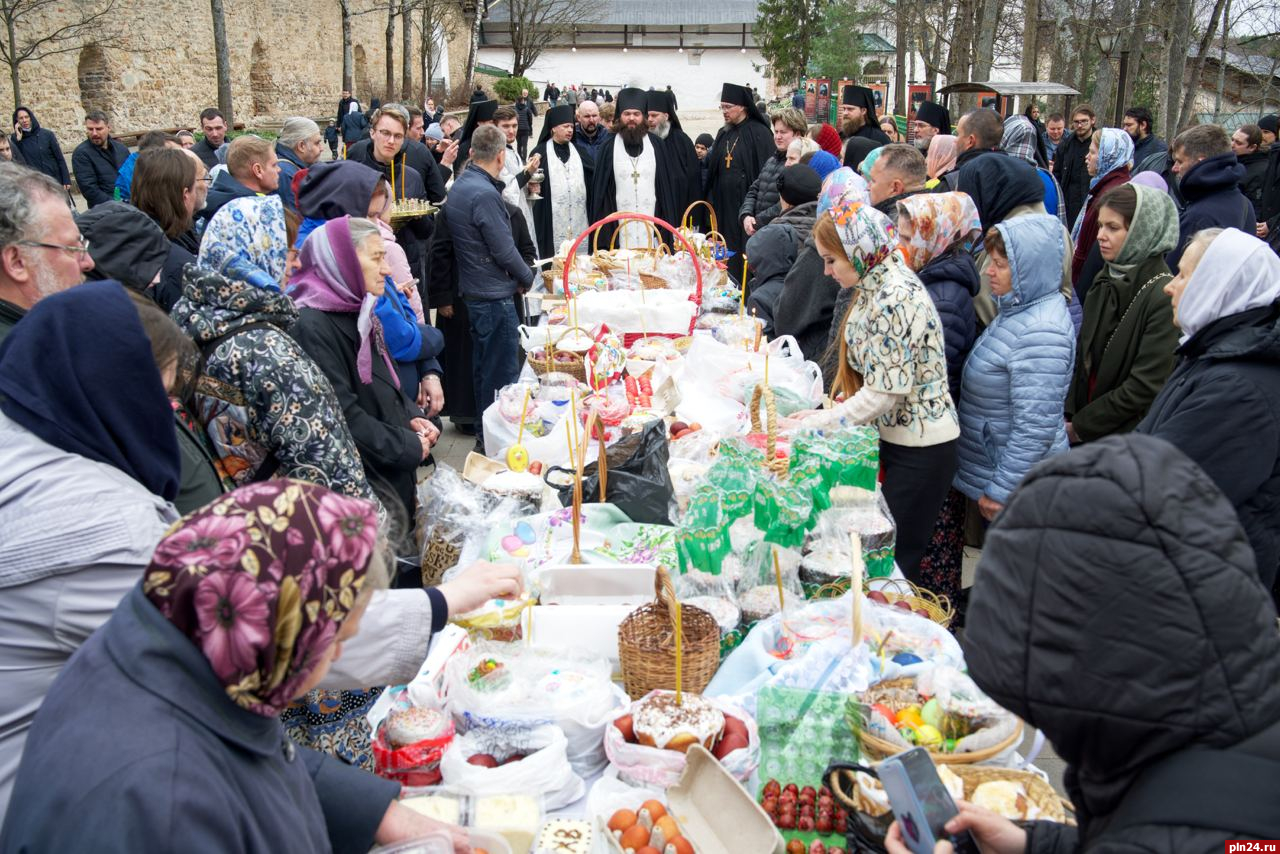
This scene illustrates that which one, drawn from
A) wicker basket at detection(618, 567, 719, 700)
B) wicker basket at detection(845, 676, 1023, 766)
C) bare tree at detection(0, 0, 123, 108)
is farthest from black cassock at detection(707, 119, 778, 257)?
bare tree at detection(0, 0, 123, 108)

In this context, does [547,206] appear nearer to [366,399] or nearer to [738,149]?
[738,149]

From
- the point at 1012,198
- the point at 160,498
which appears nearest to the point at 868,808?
the point at 160,498

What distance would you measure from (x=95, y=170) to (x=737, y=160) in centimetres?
719

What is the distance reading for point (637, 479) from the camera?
3221 mm

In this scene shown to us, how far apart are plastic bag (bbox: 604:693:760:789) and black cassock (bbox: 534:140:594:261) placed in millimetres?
7483

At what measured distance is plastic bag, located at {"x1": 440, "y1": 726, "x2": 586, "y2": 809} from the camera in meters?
2.02

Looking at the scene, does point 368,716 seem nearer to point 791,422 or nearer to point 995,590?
point 995,590

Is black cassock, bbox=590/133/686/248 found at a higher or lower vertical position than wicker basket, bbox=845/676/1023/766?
higher

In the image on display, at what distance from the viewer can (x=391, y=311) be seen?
4.29m

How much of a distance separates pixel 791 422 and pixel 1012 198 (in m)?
2.49

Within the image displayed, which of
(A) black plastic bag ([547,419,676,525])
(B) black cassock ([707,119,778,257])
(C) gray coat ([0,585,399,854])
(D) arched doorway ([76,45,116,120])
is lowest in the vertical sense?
(A) black plastic bag ([547,419,676,525])

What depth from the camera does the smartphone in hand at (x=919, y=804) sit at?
1554 mm

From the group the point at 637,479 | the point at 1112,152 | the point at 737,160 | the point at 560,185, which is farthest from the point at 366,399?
the point at 737,160

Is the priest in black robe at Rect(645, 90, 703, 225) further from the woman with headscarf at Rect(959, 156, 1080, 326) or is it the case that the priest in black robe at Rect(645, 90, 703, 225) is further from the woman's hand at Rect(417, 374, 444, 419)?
the woman's hand at Rect(417, 374, 444, 419)
